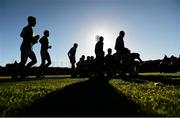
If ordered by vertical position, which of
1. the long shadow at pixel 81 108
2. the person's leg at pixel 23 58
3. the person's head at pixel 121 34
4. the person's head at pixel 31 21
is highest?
the person's head at pixel 31 21

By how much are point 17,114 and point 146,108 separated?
2.07 m

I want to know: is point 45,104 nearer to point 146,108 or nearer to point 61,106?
point 61,106

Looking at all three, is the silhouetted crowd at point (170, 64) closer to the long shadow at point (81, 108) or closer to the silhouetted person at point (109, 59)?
the silhouetted person at point (109, 59)

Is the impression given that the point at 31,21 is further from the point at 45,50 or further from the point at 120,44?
the point at 120,44

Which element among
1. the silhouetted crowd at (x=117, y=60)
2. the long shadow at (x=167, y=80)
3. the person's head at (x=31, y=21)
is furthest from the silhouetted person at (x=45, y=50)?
the long shadow at (x=167, y=80)

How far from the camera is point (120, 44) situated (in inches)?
744

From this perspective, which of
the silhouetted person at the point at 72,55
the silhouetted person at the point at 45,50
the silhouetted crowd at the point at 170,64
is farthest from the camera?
the silhouetted crowd at the point at 170,64

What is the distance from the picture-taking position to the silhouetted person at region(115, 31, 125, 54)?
1883 centimetres

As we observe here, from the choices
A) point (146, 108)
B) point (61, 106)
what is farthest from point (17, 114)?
point (146, 108)

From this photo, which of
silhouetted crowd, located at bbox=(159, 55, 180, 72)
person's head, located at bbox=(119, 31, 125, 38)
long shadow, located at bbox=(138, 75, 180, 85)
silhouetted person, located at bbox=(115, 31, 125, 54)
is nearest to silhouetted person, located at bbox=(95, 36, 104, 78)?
silhouetted person, located at bbox=(115, 31, 125, 54)

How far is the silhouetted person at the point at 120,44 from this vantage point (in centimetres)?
1883

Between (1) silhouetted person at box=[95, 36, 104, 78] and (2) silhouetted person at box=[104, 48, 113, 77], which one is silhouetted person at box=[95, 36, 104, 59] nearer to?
(1) silhouetted person at box=[95, 36, 104, 78]

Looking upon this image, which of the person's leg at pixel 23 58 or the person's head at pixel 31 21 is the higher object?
the person's head at pixel 31 21

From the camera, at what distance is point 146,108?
568 cm
